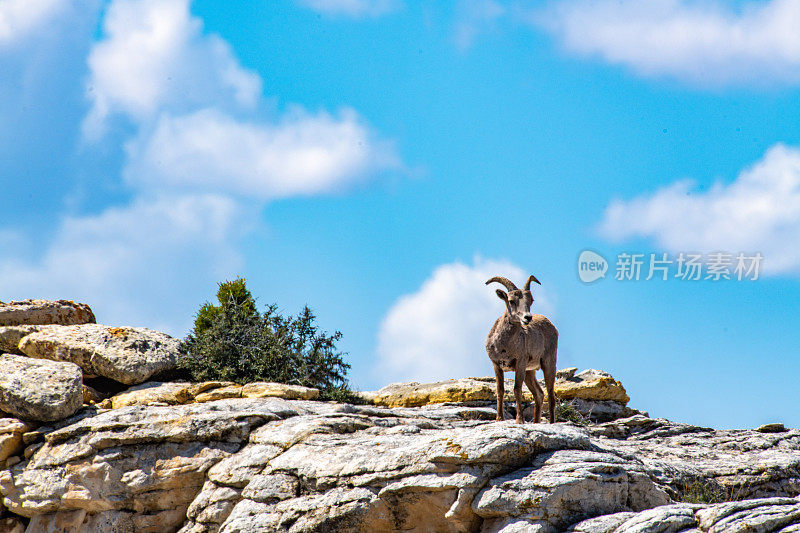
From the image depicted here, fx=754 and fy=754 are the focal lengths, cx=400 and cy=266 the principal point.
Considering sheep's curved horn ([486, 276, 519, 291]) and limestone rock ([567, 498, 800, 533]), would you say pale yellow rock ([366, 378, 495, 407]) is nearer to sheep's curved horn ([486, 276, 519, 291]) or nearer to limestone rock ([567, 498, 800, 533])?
sheep's curved horn ([486, 276, 519, 291])

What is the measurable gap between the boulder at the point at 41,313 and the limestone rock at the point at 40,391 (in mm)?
4039

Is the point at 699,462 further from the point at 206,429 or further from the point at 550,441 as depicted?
the point at 206,429

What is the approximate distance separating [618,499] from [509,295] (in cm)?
557

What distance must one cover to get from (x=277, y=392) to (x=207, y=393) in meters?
1.79

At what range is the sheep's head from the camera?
16219mm

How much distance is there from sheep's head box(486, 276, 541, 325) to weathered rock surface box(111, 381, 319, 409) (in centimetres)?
544

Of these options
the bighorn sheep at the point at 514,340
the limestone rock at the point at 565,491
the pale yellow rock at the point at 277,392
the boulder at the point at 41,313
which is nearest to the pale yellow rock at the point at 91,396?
the boulder at the point at 41,313

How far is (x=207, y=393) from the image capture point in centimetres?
1864

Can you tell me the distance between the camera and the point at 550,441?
12.8 meters

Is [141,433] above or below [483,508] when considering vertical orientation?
above

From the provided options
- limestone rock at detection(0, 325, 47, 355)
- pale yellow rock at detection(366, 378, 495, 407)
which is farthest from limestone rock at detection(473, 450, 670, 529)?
limestone rock at detection(0, 325, 47, 355)

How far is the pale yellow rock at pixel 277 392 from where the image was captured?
60.2 feet

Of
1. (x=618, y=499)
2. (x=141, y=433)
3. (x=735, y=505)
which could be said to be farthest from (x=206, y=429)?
(x=735, y=505)

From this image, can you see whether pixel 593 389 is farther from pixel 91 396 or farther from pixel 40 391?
pixel 40 391
